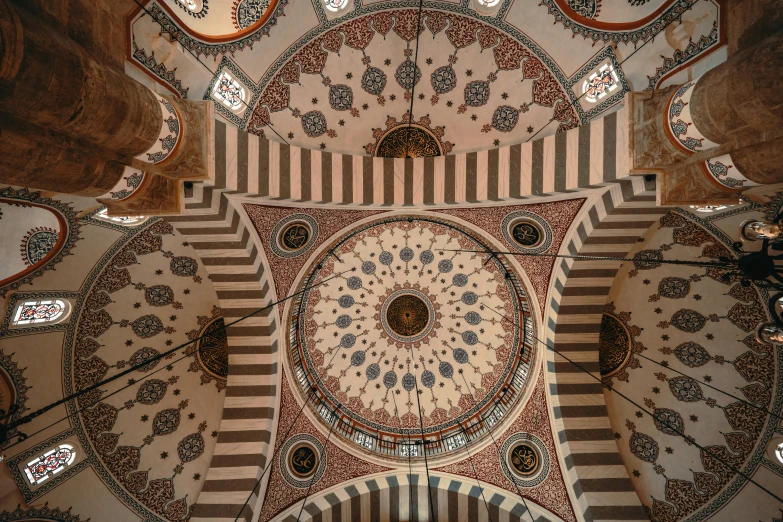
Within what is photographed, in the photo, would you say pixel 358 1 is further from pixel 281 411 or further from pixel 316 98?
pixel 281 411

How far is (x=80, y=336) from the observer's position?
6965 mm

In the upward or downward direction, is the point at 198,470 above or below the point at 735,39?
below

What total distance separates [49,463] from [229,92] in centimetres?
701

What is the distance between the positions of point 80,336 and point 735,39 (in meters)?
10.1

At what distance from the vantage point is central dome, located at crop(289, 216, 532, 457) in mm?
8438

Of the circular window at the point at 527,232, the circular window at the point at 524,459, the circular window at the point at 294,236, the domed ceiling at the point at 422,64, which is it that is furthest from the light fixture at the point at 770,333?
the circular window at the point at 294,236

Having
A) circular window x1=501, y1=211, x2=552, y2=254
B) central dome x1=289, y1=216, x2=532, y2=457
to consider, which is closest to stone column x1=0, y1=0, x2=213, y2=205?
central dome x1=289, y1=216, x2=532, y2=457

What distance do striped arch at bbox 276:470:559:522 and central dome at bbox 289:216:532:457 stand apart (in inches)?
22.9

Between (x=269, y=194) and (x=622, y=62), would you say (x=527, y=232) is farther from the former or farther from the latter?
(x=269, y=194)

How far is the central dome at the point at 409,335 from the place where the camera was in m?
8.44

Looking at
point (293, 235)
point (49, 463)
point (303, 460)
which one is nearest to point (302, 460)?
point (303, 460)

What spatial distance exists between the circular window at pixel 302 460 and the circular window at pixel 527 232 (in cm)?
578

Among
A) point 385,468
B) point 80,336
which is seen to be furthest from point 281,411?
point 80,336

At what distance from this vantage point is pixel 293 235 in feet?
25.0
